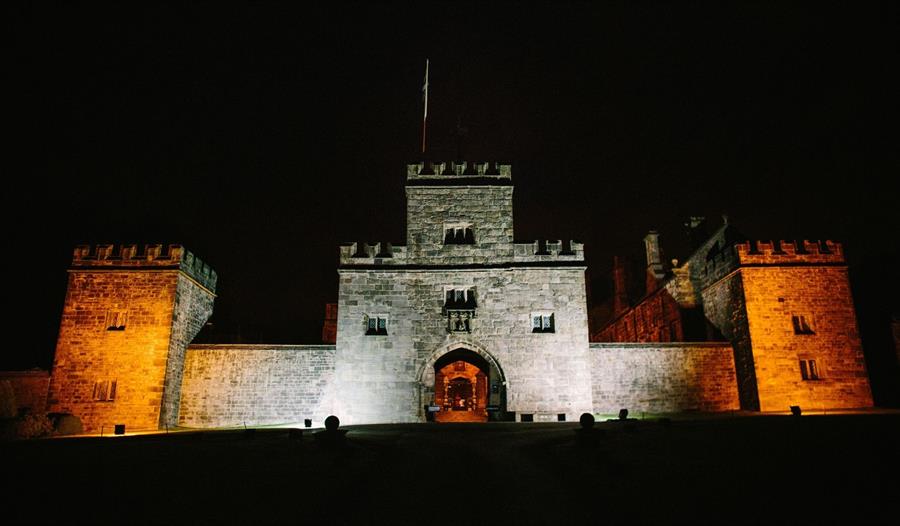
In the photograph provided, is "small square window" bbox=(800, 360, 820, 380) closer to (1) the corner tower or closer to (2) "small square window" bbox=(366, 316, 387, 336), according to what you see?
(2) "small square window" bbox=(366, 316, 387, 336)

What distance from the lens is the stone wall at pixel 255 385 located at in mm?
22859

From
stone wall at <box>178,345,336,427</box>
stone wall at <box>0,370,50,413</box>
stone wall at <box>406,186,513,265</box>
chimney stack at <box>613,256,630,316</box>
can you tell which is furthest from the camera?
chimney stack at <box>613,256,630,316</box>

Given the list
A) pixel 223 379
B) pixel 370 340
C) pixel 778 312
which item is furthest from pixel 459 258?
pixel 778 312

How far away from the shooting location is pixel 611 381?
23.5 meters

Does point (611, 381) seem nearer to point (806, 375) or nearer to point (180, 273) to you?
point (806, 375)

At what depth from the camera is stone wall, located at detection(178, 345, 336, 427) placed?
22859 mm

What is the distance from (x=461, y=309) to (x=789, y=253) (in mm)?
15598

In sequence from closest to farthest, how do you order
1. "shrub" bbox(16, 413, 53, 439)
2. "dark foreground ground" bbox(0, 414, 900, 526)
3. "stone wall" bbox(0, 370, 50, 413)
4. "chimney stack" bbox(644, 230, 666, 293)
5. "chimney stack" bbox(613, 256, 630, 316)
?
"dark foreground ground" bbox(0, 414, 900, 526) < "shrub" bbox(16, 413, 53, 439) < "stone wall" bbox(0, 370, 50, 413) < "chimney stack" bbox(644, 230, 666, 293) < "chimney stack" bbox(613, 256, 630, 316)

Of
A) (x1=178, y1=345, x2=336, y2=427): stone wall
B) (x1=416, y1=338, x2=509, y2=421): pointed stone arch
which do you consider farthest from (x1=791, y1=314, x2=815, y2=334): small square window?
(x1=178, y1=345, x2=336, y2=427): stone wall

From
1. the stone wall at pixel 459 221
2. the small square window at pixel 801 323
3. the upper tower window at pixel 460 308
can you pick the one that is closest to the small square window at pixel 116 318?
the stone wall at pixel 459 221

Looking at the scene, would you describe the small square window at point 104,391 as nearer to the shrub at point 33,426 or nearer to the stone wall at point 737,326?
the shrub at point 33,426

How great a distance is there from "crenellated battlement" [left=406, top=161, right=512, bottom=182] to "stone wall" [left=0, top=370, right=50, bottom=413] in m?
18.6

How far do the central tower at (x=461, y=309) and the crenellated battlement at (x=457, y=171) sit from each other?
2.0 inches

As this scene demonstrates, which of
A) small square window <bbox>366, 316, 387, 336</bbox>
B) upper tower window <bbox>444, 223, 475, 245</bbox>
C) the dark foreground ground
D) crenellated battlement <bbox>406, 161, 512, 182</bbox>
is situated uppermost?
crenellated battlement <bbox>406, 161, 512, 182</bbox>
